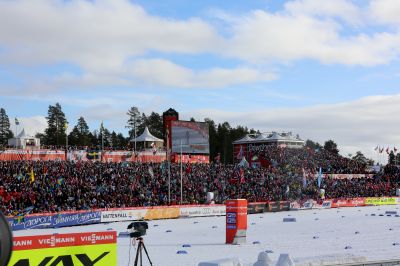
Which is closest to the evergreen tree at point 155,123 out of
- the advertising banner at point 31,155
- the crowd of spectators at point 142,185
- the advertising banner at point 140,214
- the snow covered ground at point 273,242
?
the crowd of spectators at point 142,185

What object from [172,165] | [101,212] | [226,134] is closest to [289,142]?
[226,134]

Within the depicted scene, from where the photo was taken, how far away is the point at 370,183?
6925cm

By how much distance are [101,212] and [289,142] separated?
239 ft

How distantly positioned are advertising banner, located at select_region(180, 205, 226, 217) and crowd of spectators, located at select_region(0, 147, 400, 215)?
157 cm

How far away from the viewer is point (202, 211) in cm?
4259

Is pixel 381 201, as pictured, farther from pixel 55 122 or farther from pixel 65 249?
pixel 55 122

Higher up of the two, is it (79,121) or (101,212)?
(79,121)

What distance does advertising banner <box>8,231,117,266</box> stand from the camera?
26.2 ft

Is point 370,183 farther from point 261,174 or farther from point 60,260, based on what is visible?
point 60,260

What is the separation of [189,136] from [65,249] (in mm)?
48514

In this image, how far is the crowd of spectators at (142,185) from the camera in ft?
118

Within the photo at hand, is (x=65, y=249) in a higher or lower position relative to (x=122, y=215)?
higher

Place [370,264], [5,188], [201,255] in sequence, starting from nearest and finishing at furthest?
[370,264] < [201,255] < [5,188]

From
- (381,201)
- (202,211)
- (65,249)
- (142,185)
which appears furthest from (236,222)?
(381,201)
